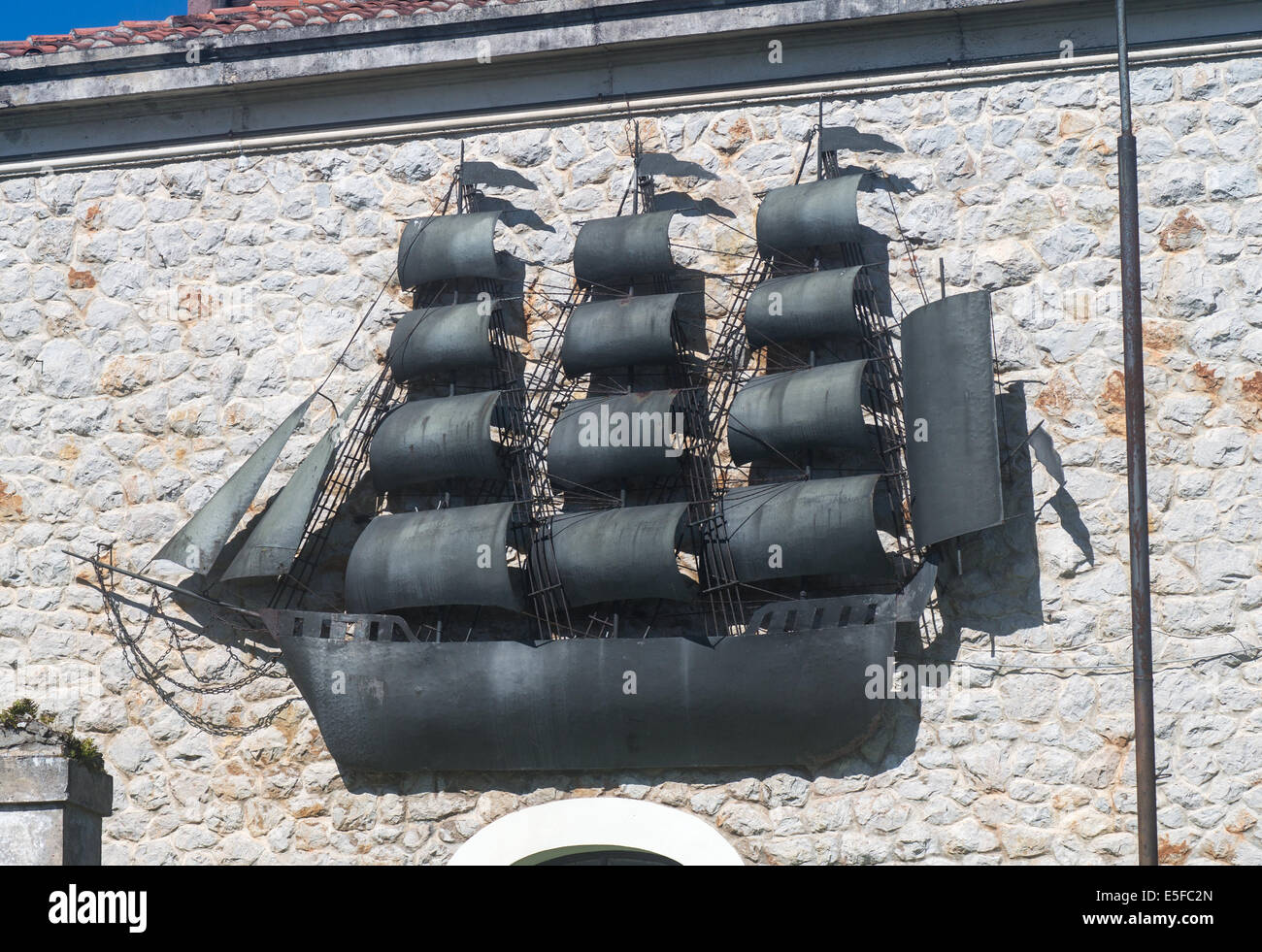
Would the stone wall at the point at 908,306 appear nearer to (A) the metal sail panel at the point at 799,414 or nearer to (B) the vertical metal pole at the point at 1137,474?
(B) the vertical metal pole at the point at 1137,474

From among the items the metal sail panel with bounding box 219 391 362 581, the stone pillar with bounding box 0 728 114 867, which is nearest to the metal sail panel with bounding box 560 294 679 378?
the metal sail panel with bounding box 219 391 362 581

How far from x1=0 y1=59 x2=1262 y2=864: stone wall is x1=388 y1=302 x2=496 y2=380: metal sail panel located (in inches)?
14.7

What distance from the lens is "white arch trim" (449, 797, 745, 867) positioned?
10.0 metres

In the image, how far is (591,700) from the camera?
33.3ft

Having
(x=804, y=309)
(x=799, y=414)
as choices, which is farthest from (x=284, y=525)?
(x=804, y=309)

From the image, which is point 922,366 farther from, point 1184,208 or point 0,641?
point 0,641

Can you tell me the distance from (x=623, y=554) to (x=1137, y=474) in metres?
2.82

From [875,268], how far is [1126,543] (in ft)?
7.07

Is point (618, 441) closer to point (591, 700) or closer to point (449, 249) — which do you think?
point (591, 700)

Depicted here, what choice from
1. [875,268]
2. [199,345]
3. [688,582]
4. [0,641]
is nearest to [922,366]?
[875,268]

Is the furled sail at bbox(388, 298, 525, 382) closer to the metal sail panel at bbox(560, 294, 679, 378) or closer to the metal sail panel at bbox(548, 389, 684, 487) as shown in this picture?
the metal sail panel at bbox(560, 294, 679, 378)

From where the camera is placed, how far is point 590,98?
37.2 feet

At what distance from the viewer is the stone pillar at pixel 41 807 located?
9.38 meters

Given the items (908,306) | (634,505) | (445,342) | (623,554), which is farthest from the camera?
(445,342)
